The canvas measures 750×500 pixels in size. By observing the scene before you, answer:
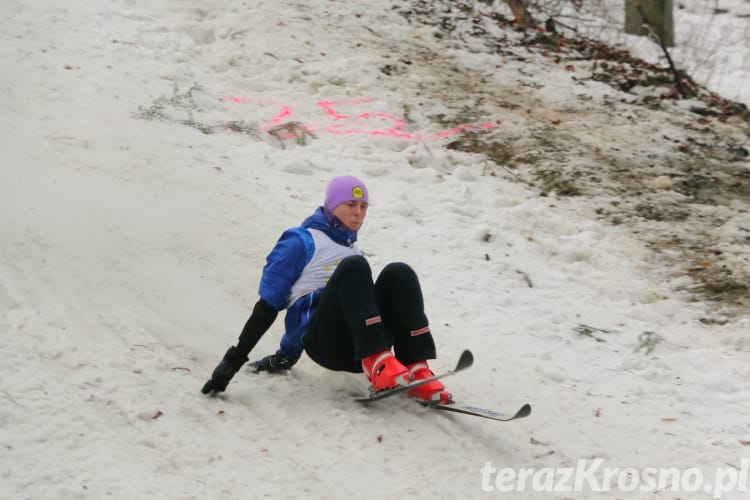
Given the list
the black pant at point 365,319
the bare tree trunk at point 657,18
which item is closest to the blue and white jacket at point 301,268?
the black pant at point 365,319

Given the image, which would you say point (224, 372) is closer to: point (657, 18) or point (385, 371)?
point (385, 371)

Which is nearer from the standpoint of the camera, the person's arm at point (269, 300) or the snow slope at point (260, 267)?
the snow slope at point (260, 267)

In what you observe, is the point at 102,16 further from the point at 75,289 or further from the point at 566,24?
the point at 566,24

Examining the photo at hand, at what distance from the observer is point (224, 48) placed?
7.60 meters

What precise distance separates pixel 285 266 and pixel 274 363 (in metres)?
0.52

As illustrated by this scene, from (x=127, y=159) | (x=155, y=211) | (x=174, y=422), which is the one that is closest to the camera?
(x=174, y=422)

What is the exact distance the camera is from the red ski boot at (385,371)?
3262mm

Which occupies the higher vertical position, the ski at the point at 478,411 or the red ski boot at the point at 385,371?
the red ski boot at the point at 385,371

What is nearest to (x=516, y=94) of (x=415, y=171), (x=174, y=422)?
(x=415, y=171)

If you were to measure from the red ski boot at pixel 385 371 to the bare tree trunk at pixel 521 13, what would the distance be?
264 inches

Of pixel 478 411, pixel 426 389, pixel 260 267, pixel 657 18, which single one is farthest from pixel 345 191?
pixel 657 18

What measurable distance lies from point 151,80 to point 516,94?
3.34 metres

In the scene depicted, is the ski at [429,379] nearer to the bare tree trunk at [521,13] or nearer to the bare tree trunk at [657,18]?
the bare tree trunk at [521,13]

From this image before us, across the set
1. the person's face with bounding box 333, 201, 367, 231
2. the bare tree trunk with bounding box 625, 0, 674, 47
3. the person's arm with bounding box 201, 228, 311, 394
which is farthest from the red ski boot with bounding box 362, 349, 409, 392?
the bare tree trunk with bounding box 625, 0, 674, 47
